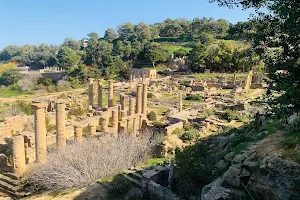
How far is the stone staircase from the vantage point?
1416cm

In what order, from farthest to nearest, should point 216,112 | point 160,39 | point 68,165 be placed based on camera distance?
point 160,39 < point 216,112 < point 68,165

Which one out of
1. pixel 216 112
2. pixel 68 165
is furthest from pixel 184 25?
pixel 68 165

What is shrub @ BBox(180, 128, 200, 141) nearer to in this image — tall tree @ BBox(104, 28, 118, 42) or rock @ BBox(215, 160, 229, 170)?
rock @ BBox(215, 160, 229, 170)

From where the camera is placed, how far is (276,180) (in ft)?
23.3

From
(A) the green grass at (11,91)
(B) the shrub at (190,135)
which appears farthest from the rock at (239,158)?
(A) the green grass at (11,91)

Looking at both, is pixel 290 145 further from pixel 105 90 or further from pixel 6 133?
pixel 105 90

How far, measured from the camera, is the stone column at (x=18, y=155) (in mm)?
14570

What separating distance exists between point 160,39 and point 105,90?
55.5 metres

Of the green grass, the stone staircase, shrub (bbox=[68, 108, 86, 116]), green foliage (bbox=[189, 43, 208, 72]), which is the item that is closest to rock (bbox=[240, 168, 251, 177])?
the stone staircase

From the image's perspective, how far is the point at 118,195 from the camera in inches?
487

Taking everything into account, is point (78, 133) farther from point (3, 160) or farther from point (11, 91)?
point (11, 91)

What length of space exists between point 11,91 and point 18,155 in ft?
161

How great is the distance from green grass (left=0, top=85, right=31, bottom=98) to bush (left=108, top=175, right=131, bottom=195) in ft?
163

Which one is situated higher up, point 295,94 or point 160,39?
point 160,39
